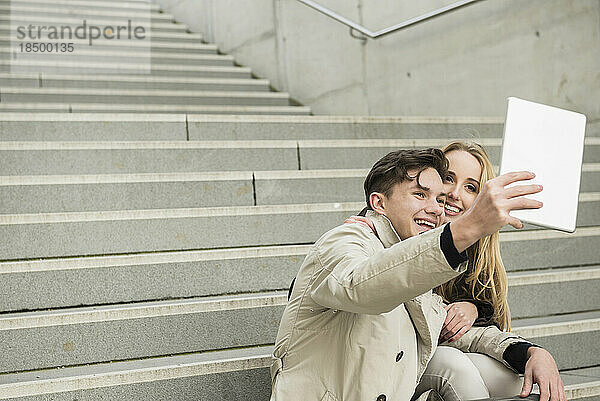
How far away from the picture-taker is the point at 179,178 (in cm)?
370

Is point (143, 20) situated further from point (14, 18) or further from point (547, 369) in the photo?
point (547, 369)

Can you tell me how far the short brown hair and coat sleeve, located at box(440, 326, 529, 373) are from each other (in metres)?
0.59

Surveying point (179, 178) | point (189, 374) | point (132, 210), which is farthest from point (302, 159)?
point (189, 374)

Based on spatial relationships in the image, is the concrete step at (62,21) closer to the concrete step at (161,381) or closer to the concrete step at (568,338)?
the concrete step at (161,381)

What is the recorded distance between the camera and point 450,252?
1.46 meters

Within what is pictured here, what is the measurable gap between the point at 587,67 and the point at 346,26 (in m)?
2.19

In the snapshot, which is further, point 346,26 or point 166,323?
point 346,26

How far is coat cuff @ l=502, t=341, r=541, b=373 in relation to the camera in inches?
86.3

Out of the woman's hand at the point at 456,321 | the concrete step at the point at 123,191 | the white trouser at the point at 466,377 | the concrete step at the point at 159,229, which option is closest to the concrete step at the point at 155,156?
the concrete step at the point at 123,191

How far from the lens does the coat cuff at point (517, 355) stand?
2191mm

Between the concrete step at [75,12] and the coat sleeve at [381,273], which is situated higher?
the concrete step at [75,12]

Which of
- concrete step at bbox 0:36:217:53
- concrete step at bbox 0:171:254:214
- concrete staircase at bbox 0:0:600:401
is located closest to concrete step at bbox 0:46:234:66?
concrete step at bbox 0:36:217:53

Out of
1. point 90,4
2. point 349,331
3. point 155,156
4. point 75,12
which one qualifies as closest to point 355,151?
point 155,156

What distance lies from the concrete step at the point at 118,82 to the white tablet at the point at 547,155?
4657mm
